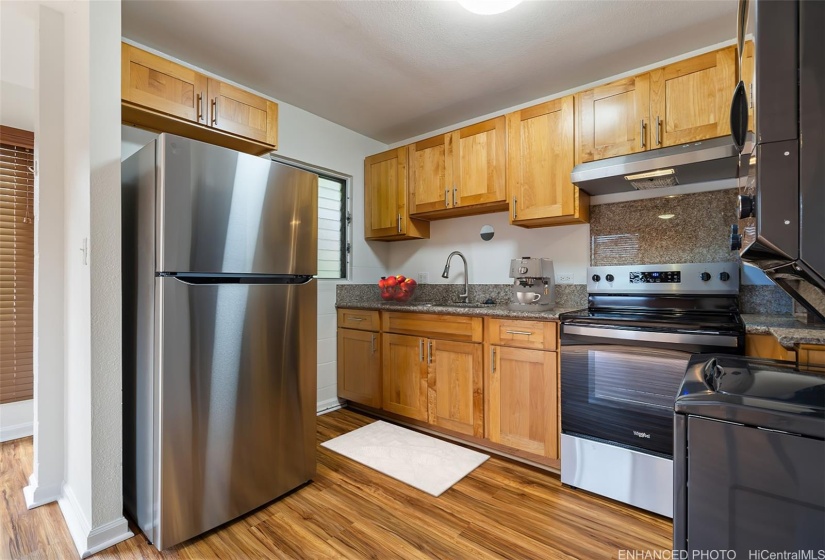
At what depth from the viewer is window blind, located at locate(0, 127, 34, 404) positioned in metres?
2.91

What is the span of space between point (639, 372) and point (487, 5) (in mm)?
1815

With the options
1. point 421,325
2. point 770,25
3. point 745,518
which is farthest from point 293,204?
point 745,518

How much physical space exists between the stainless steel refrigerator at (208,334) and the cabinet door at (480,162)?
4.24 ft

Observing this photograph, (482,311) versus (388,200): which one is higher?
(388,200)

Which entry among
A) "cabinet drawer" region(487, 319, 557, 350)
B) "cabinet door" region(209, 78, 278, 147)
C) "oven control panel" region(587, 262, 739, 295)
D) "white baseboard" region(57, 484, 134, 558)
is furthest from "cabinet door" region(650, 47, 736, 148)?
"white baseboard" region(57, 484, 134, 558)

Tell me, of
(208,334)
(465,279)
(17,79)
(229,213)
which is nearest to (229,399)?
(208,334)

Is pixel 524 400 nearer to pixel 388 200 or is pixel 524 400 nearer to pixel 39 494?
pixel 388 200

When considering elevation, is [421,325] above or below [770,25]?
below

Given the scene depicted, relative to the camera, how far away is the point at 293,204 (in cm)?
200

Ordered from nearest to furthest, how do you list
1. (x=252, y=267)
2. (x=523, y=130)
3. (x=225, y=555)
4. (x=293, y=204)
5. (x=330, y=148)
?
(x=225, y=555)
(x=252, y=267)
(x=293, y=204)
(x=523, y=130)
(x=330, y=148)

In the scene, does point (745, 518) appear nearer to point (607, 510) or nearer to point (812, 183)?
point (812, 183)

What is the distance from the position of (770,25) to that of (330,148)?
3.08 meters

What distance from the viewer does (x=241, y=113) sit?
2.39m

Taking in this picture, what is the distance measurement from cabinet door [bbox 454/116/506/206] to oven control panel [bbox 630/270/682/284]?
0.96 meters
